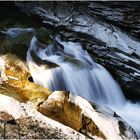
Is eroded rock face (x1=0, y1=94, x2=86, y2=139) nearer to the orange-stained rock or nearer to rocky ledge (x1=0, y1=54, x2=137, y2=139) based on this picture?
rocky ledge (x1=0, y1=54, x2=137, y2=139)

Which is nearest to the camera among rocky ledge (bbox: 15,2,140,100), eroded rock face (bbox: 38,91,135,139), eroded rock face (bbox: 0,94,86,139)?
eroded rock face (bbox: 0,94,86,139)

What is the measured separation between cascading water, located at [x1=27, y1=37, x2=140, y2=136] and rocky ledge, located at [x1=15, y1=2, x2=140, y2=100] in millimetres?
281

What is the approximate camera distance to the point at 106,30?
7.69 m

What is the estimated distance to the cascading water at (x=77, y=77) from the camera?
20.2ft

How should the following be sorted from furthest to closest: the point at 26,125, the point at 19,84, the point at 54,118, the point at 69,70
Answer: the point at 69,70, the point at 19,84, the point at 54,118, the point at 26,125

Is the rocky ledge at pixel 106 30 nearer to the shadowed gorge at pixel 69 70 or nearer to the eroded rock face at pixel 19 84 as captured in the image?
the shadowed gorge at pixel 69 70

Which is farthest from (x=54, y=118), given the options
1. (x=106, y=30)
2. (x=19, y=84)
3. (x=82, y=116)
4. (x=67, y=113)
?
(x=106, y=30)

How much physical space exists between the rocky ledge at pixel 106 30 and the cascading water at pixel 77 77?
0.28 meters

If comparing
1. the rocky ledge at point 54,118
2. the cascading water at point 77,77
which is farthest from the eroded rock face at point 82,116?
the cascading water at point 77,77

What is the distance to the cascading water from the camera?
6.17 metres

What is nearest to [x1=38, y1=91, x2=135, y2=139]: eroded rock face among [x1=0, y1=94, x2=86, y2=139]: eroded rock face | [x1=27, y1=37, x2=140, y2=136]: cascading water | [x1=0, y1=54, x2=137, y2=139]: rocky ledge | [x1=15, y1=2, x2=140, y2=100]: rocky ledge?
[x1=0, y1=54, x2=137, y2=139]: rocky ledge

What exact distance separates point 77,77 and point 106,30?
5.55 ft

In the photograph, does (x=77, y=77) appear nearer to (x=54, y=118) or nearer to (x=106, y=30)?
(x=106, y=30)

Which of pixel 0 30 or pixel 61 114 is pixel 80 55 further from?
pixel 61 114
